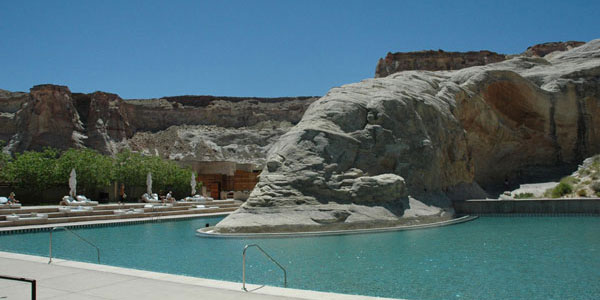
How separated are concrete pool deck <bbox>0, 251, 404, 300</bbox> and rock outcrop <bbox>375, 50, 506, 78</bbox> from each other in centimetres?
8905

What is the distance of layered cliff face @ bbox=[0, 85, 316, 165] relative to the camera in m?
73.7

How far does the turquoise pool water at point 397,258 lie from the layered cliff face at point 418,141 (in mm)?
2180

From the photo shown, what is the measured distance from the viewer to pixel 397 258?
11.4 meters

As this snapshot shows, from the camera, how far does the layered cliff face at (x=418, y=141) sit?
18000 millimetres

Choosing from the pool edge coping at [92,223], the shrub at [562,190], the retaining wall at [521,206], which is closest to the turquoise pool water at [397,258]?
the pool edge coping at [92,223]

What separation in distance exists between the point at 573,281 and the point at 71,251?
38.3ft

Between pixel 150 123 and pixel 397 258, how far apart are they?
281 ft

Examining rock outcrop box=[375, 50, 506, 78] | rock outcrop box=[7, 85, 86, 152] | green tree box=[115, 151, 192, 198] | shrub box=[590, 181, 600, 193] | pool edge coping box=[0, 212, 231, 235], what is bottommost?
pool edge coping box=[0, 212, 231, 235]

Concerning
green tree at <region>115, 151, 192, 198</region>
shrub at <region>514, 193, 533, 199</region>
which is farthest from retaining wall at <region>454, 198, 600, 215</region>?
green tree at <region>115, 151, 192, 198</region>

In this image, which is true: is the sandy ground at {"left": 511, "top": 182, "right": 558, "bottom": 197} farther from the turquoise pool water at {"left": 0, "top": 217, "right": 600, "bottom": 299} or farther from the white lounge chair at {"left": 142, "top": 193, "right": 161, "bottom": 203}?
the white lounge chair at {"left": 142, "top": 193, "right": 161, "bottom": 203}

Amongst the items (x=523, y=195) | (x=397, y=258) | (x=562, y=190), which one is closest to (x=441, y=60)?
(x=523, y=195)

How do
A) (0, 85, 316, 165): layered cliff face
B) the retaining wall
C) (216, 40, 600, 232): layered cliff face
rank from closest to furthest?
1. (216, 40, 600, 232): layered cliff face
2. the retaining wall
3. (0, 85, 316, 165): layered cliff face

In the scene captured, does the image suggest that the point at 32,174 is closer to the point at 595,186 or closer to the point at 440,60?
the point at 595,186

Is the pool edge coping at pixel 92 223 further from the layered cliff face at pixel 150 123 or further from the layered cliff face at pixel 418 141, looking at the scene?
the layered cliff face at pixel 150 123
